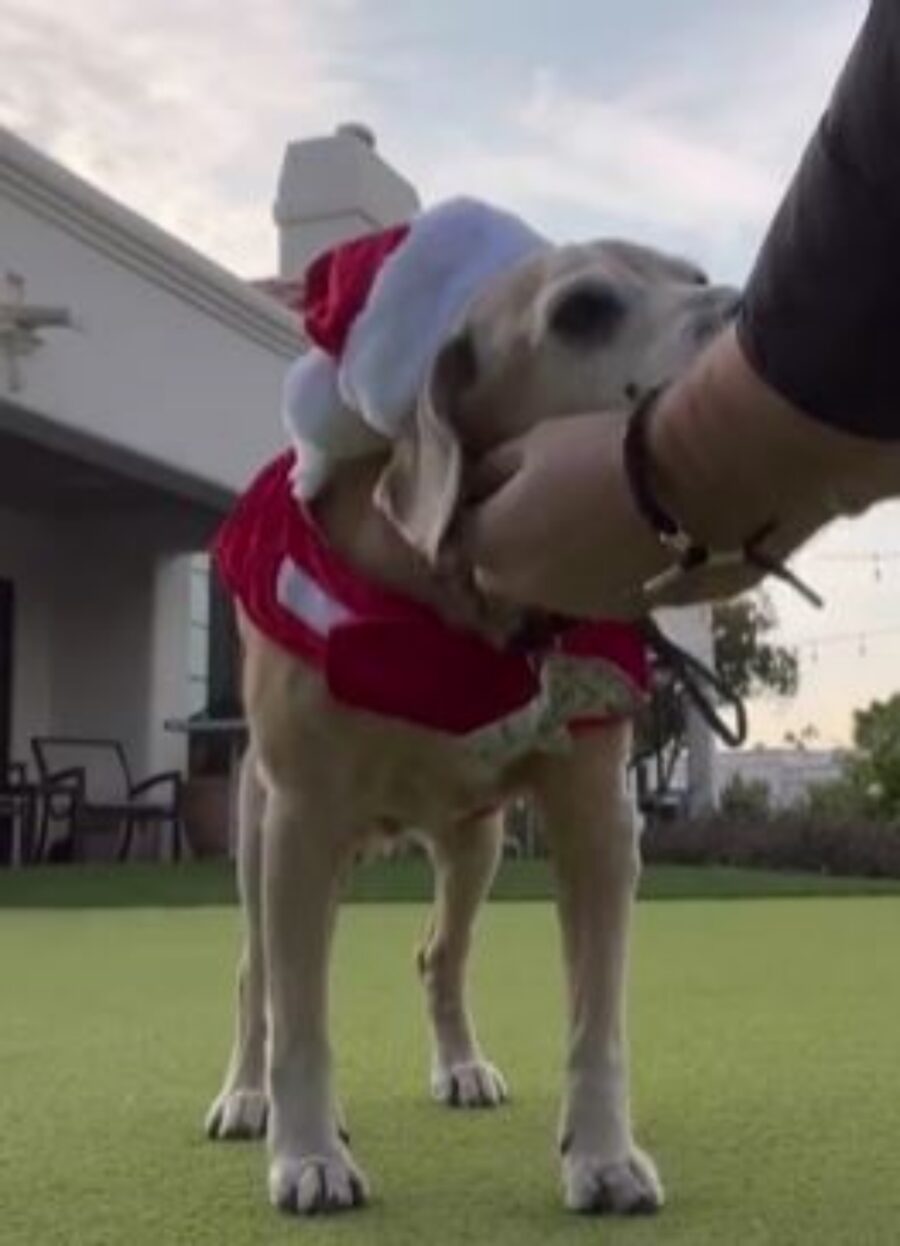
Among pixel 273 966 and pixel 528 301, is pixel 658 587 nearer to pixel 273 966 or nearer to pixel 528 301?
pixel 528 301

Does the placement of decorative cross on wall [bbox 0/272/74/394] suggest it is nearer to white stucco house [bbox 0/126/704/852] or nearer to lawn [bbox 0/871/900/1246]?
white stucco house [bbox 0/126/704/852]

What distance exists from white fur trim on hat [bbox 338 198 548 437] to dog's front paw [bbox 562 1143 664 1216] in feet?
2.61

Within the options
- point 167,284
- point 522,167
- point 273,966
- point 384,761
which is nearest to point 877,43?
point 384,761

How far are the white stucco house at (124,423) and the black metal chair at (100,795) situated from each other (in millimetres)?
151

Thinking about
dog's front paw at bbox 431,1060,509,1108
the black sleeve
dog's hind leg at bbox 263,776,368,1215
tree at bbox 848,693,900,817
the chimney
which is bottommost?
dog's front paw at bbox 431,1060,509,1108

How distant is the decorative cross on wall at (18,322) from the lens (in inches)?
388

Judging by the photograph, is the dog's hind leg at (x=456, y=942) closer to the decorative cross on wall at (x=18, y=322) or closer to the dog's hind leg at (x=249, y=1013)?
the dog's hind leg at (x=249, y=1013)

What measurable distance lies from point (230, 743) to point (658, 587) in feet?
39.3

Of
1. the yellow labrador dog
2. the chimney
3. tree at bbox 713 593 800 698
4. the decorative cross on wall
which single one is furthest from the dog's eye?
tree at bbox 713 593 800 698

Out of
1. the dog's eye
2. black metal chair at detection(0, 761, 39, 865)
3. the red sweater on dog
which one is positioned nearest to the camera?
the dog's eye

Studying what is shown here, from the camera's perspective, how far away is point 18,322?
9891 mm

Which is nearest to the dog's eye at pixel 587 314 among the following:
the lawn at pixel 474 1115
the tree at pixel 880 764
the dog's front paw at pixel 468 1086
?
the lawn at pixel 474 1115

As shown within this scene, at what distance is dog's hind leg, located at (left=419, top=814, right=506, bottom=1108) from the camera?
2971mm

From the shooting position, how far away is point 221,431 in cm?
1223
